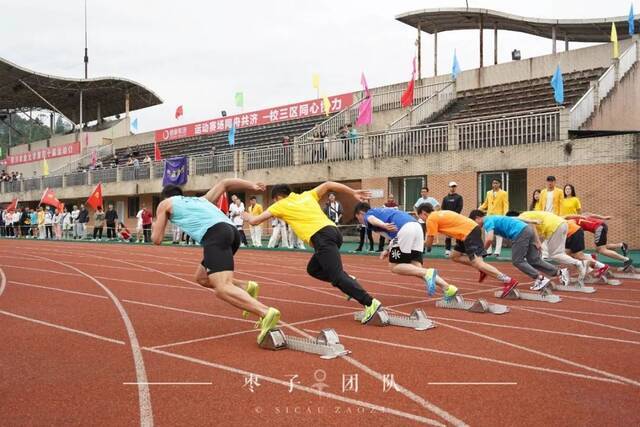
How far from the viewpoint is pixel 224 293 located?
577cm

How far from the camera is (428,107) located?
84.6ft

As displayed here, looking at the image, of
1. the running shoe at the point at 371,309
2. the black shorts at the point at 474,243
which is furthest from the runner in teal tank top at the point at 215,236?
the black shorts at the point at 474,243

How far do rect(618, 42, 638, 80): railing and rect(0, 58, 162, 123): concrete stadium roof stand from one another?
3995 centimetres

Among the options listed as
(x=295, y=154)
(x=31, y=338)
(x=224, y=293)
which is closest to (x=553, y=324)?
(x=224, y=293)

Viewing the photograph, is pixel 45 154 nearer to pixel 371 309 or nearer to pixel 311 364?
pixel 371 309

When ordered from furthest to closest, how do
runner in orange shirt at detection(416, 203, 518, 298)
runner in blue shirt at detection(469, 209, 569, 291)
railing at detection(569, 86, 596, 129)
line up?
1. railing at detection(569, 86, 596, 129)
2. runner in blue shirt at detection(469, 209, 569, 291)
3. runner in orange shirt at detection(416, 203, 518, 298)

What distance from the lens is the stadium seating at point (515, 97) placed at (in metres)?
22.1

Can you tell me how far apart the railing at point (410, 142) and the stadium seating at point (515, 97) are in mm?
2932

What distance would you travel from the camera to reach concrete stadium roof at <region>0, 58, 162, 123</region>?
48.8 metres

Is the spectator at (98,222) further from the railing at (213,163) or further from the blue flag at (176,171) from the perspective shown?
the railing at (213,163)

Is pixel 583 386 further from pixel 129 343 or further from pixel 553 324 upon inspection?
pixel 129 343

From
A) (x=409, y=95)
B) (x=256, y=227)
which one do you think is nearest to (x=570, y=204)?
(x=256, y=227)

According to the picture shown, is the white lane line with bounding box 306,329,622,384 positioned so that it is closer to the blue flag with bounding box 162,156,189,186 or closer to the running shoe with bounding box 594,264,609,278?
the running shoe with bounding box 594,264,609,278

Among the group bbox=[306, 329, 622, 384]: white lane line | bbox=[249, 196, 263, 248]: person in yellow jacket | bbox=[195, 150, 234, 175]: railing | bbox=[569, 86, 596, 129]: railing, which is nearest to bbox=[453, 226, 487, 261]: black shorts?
bbox=[306, 329, 622, 384]: white lane line
